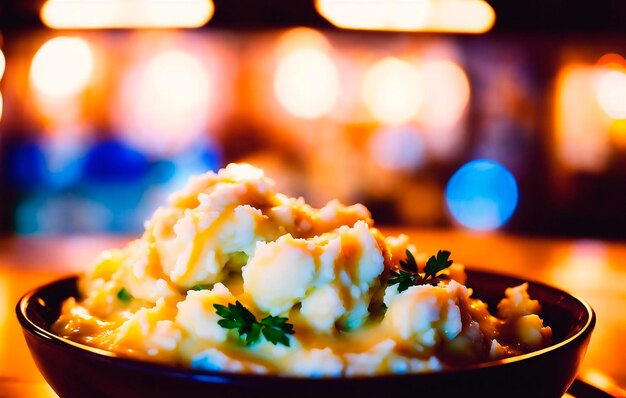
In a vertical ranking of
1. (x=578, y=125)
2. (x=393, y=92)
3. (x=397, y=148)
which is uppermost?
(x=393, y=92)

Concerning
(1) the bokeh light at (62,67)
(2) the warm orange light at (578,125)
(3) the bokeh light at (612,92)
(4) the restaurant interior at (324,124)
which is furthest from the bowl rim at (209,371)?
(3) the bokeh light at (612,92)

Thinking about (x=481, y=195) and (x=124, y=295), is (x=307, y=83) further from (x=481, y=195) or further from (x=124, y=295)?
(x=124, y=295)

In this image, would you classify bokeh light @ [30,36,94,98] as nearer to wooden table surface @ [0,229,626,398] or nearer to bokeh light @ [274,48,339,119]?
bokeh light @ [274,48,339,119]

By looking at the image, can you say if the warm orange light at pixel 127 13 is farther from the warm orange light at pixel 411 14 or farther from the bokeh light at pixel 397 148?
the bokeh light at pixel 397 148

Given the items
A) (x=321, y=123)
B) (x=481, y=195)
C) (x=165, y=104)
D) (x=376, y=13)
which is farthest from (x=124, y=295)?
(x=481, y=195)

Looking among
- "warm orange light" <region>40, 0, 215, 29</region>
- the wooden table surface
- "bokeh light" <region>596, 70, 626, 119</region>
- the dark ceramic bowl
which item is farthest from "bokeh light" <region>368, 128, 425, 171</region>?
the dark ceramic bowl

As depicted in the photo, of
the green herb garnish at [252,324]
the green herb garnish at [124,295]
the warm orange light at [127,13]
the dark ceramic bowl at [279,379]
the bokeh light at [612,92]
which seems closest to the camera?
Result: the dark ceramic bowl at [279,379]
